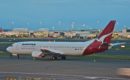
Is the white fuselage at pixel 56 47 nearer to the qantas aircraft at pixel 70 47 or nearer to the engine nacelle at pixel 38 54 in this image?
the qantas aircraft at pixel 70 47

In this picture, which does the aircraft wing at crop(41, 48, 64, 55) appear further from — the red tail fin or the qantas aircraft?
the red tail fin

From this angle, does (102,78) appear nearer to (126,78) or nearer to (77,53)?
(126,78)

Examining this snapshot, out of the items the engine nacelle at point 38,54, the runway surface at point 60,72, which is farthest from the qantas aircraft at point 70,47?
→ the runway surface at point 60,72

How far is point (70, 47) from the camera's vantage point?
60.3 metres

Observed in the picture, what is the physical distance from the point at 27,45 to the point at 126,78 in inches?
1301

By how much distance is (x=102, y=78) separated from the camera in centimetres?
3155

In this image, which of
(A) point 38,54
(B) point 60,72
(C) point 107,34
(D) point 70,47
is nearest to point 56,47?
(D) point 70,47

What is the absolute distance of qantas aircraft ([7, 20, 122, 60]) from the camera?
5919 centimetres

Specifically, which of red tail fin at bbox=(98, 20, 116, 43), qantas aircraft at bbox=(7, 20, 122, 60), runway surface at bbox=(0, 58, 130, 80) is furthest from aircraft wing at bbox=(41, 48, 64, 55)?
runway surface at bbox=(0, 58, 130, 80)

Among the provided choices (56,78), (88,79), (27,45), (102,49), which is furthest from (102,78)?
(27,45)

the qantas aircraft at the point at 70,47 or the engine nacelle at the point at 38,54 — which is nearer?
the qantas aircraft at the point at 70,47

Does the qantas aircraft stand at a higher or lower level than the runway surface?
higher

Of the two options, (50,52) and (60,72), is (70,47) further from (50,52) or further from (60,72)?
(60,72)

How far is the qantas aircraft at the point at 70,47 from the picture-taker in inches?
2330
